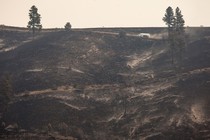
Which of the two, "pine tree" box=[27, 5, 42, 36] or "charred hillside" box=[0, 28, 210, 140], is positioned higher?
"pine tree" box=[27, 5, 42, 36]

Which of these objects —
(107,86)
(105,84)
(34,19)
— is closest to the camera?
(107,86)

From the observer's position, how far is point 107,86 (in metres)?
74.9

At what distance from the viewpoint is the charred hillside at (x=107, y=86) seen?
192 ft

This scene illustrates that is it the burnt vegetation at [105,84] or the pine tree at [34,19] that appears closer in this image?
the burnt vegetation at [105,84]

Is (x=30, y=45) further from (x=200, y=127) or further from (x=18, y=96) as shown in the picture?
(x=200, y=127)

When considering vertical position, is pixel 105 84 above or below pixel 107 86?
above

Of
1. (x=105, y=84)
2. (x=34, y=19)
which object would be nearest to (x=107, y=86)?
(x=105, y=84)

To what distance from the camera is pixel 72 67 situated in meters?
83.2

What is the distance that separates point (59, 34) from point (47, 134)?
172 feet

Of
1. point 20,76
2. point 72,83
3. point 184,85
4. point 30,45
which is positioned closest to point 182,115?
point 184,85

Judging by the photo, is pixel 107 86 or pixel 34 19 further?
pixel 34 19

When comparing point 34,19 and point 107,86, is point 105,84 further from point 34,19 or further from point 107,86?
point 34,19

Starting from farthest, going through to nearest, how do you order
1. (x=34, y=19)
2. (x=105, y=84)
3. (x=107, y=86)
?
(x=34, y=19), (x=105, y=84), (x=107, y=86)

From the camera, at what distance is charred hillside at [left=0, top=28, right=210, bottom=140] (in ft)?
192
